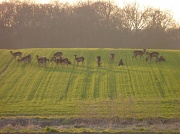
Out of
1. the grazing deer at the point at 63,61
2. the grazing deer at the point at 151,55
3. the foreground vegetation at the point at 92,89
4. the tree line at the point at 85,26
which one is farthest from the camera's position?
the tree line at the point at 85,26

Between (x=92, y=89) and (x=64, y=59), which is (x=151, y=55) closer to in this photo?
(x=64, y=59)

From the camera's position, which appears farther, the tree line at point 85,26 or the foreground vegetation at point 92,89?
the tree line at point 85,26

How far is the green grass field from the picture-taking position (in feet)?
105

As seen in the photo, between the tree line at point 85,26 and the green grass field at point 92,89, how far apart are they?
36.9 m

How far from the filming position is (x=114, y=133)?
2053cm

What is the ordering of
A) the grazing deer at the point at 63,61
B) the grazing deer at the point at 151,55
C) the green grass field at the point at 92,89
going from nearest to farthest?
1. the green grass field at the point at 92,89
2. the grazing deer at the point at 63,61
3. the grazing deer at the point at 151,55

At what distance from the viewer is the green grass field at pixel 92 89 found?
105 feet

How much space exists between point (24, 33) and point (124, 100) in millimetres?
63965

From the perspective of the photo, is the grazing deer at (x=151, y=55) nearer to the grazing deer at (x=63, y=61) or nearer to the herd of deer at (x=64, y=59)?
the herd of deer at (x=64, y=59)

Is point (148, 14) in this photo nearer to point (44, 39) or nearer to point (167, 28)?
point (167, 28)

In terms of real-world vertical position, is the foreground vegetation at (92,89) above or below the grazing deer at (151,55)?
below

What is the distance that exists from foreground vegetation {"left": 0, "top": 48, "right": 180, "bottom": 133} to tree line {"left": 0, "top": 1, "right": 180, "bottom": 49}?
3688 centimetres

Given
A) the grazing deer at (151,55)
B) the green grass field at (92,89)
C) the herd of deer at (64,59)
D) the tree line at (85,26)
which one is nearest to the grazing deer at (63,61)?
the herd of deer at (64,59)

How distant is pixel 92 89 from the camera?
132ft
